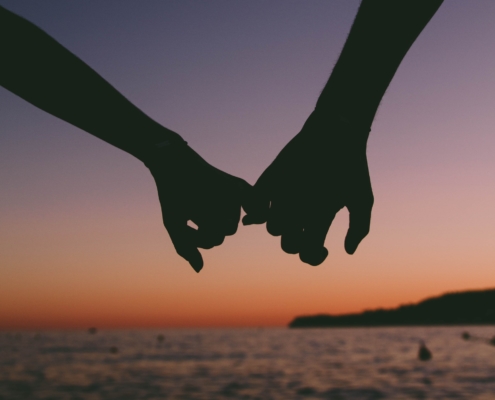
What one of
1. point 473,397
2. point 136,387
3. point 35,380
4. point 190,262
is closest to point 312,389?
point 473,397

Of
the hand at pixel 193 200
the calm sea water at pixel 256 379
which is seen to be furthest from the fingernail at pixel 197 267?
the calm sea water at pixel 256 379

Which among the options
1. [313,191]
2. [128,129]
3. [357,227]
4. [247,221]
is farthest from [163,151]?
[357,227]

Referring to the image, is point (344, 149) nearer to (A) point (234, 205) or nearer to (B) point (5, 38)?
(A) point (234, 205)

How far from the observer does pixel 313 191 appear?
2.48 m

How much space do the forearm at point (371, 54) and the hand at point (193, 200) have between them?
0.64 meters

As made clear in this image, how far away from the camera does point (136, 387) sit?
3102cm

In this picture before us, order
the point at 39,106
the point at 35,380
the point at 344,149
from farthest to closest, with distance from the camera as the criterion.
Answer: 1. the point at 35,380
2. the point at 344,149
3. the point at 39,106

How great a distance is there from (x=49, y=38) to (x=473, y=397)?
2775 centimetres

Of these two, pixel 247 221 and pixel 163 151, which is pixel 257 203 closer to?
pixel 247 221

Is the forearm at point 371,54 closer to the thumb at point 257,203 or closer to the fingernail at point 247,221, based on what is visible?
the thumb at point 257,203

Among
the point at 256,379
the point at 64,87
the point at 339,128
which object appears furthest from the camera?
the point at 256,379

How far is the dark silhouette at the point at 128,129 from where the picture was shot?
206 cm

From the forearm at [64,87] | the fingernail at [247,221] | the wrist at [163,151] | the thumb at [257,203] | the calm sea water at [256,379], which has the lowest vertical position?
the calm sea water at [256,379]

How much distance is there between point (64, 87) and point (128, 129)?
0.33 metres
